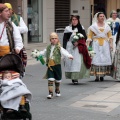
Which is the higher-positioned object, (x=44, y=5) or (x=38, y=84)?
(x=44, y=5)

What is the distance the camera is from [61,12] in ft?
82.5

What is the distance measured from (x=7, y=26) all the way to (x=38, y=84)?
14.8 feet

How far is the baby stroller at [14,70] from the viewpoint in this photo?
7.66m

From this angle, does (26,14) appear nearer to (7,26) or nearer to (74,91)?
(74,91)

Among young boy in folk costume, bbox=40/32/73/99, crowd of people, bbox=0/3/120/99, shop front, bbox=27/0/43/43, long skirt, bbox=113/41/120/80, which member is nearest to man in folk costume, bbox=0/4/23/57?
crowd of people, bbox=0/3/120/99

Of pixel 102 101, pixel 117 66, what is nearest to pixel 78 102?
pixel 102 101

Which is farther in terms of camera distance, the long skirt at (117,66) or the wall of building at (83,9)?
the wall of building at (83,9)

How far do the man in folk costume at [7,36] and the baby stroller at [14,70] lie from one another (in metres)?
0.31

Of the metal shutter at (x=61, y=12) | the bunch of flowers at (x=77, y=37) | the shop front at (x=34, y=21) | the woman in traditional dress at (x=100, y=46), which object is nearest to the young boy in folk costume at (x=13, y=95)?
the bunch of flowers at (x=77, y=37)

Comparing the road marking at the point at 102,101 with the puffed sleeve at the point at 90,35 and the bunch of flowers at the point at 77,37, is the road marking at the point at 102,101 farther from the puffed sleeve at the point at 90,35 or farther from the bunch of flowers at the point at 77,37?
the puffed sleeve at the point at 90,35

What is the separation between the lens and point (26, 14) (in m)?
21.8

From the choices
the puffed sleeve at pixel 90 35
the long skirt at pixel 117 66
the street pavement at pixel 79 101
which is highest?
the puffed sleeve at pixel 90 35

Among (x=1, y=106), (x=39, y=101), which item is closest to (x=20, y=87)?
(x=1, y=106)

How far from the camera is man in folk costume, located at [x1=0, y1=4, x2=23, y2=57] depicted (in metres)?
8.30
